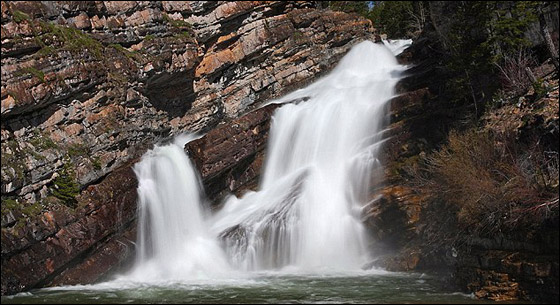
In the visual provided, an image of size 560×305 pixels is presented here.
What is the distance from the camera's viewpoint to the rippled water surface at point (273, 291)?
17.7 meters

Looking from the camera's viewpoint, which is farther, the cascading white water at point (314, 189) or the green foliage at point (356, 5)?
the green foliage at point (356, 5)

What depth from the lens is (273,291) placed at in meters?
19.5

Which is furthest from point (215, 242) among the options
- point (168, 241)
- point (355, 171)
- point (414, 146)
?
point (414, 146)

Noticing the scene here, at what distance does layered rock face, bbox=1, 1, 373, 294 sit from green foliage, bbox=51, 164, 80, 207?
0.17 feet

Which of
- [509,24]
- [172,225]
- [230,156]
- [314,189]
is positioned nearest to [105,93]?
[230,156]

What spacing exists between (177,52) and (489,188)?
22015 millimetres

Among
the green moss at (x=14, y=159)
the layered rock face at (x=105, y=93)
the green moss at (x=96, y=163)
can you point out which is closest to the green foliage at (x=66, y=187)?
the layered rock face at (x=105, y=93)

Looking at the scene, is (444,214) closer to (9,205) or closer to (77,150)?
(77,150)

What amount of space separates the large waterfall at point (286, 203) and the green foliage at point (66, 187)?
3.47 meters

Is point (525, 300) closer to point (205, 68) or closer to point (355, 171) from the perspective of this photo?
point (355, 171)

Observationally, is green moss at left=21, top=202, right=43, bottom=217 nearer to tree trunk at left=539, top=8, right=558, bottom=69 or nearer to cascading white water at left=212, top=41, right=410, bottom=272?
cascading white water at left=212, top=41, right=410, bottom=272

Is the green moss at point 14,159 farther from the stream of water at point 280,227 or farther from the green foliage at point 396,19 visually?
the green foliage at point 396,19

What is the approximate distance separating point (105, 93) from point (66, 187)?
645 centimetres

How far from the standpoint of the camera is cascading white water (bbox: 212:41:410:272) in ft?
85.6
